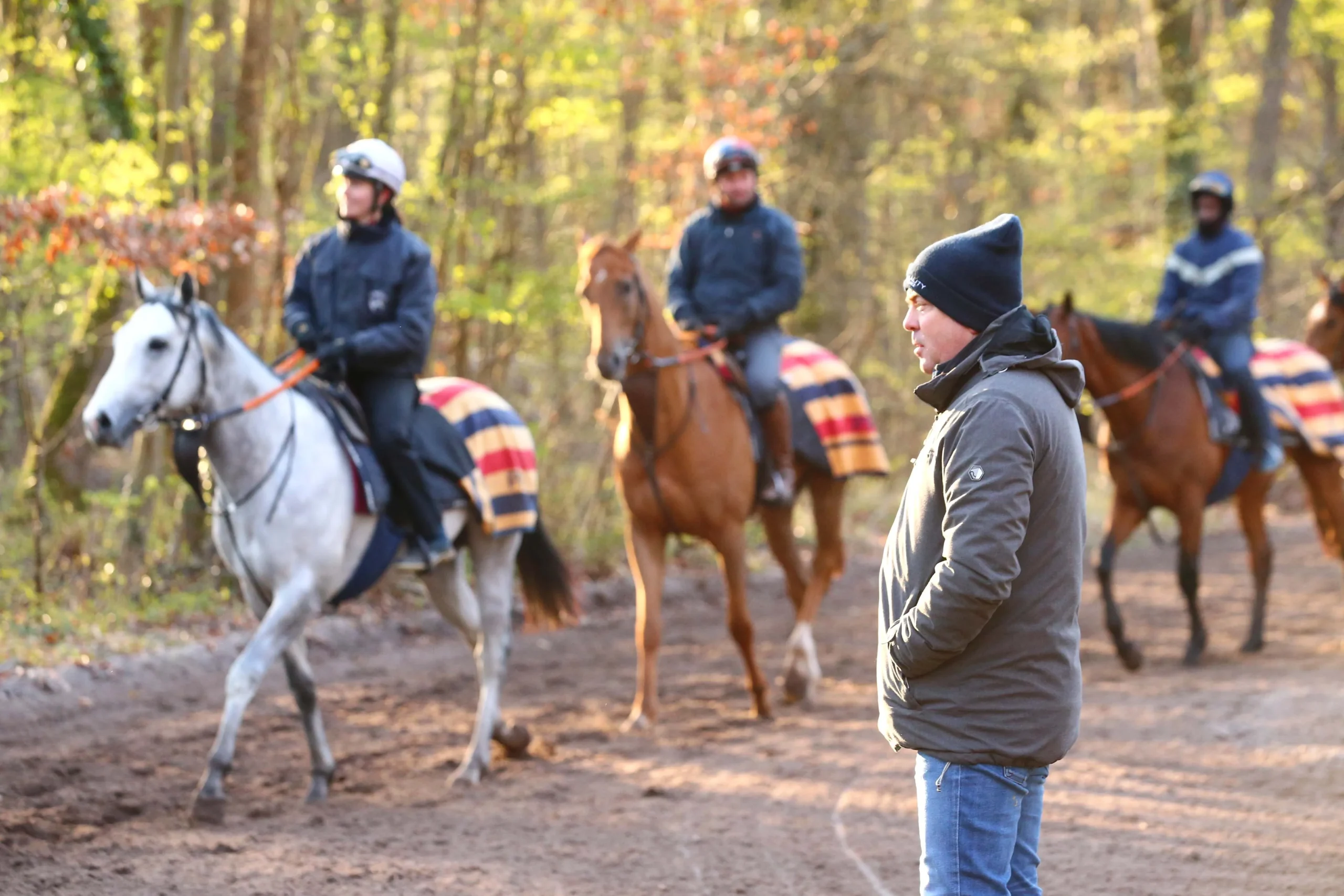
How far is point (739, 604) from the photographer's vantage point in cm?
799

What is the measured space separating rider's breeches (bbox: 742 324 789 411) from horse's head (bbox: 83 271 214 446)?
11.3ft

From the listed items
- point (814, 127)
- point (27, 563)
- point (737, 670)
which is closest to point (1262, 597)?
point (737, 670)

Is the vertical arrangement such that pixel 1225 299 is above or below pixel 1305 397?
above

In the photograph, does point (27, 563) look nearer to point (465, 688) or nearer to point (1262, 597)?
point (465, 688)

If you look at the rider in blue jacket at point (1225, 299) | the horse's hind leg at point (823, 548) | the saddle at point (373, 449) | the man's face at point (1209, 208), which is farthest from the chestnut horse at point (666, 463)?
the man's face at point (1209, 208)

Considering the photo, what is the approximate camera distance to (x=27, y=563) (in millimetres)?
10070

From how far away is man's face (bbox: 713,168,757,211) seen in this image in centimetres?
852

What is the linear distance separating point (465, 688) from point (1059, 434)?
6513 mm

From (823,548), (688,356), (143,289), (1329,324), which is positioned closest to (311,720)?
(143,289)

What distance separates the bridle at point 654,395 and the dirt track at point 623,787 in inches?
55.9

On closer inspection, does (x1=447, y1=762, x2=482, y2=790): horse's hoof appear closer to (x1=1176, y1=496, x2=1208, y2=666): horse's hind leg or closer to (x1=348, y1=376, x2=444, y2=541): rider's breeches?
(x1=348, y1=376, x2=444, y2=541): rider's breeches

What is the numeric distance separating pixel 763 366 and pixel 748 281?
0.58 meters

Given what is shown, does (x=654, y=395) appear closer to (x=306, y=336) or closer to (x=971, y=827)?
(x=306, y=336)

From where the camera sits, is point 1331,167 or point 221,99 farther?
point 1331,167
